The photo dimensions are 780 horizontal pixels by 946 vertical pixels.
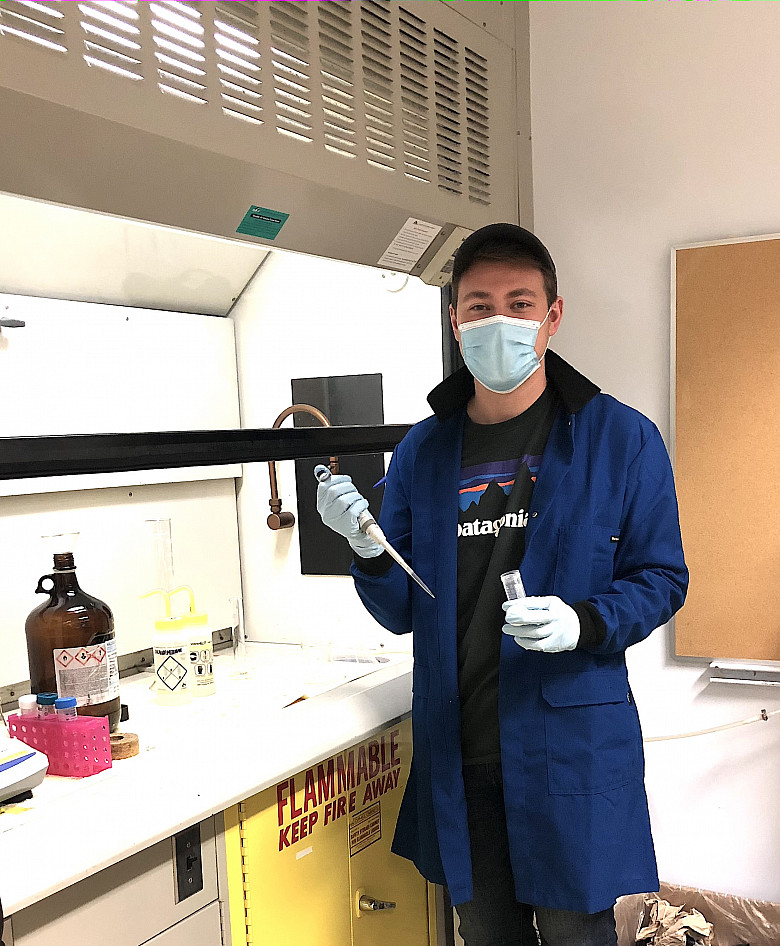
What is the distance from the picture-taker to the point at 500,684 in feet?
4.70

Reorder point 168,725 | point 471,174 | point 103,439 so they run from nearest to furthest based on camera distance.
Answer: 1. point 103,439
2. point 168,725
3. point 471,174

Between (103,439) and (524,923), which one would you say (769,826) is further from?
(103,439)

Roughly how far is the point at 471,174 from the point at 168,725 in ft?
4.25

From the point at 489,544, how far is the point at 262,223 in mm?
668

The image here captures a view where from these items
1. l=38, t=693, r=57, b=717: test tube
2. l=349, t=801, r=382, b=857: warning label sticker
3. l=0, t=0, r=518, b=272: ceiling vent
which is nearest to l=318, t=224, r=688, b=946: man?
l=349, t=801, r=382, b=857: warning label sticker

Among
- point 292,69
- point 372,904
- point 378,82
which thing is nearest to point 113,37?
point 292,69

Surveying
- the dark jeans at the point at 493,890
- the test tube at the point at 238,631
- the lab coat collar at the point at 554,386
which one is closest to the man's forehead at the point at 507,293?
the lab coat collar at the point at 554,386

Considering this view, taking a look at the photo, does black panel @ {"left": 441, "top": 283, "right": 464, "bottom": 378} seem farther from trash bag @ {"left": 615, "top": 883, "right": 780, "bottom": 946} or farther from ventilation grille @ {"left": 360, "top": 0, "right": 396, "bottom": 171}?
trash bag @ {"left": 615, "top": 883, "right": 780, "bottom": 946}

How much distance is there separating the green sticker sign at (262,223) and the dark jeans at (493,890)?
97 centimetres

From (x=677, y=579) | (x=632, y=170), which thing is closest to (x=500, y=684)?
(x=677, y=579)

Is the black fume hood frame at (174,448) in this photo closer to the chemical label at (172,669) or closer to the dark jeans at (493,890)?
the chemical label at (172,669)

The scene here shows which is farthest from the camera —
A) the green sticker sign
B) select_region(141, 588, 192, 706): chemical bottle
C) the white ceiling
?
select_region(141, 588, 192, 706): chemical bottle

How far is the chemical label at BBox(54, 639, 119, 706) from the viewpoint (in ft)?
4.93

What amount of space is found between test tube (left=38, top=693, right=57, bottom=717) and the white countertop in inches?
4.0
